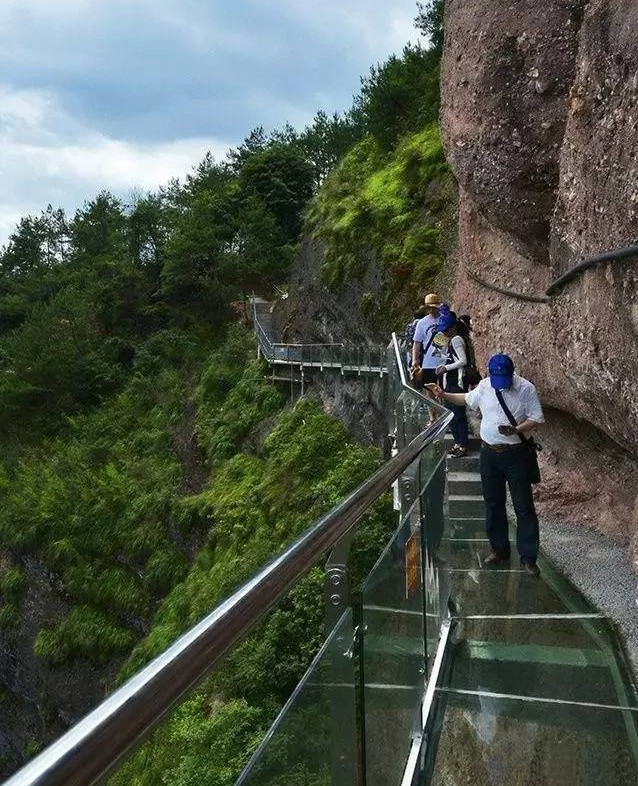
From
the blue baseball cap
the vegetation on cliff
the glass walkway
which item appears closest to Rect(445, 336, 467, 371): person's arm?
the glass walkway

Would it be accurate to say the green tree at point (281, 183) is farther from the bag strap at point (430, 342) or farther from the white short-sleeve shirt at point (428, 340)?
the bag strap at point (430, 342)

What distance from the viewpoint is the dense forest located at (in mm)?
15484

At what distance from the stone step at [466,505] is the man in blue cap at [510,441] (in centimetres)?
110

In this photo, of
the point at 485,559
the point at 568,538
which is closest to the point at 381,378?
the point at 568,538

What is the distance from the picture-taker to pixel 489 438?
5.74 meters

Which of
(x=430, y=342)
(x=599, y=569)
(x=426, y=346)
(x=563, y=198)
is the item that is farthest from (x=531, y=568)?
(x=426, y=346)

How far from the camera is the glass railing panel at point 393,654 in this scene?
7.73 feet

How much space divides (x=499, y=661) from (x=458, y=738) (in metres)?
1.00

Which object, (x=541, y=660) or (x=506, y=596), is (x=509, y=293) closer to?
(x=506, y=596)

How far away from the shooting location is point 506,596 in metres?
5.37

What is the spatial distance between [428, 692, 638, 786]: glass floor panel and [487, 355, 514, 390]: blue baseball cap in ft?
7.91

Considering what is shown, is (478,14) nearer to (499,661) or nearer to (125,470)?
(499,661)

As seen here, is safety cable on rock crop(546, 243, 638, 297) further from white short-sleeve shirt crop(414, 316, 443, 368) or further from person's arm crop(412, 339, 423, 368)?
Result: person's arm crop(412, 339, 423, 368)

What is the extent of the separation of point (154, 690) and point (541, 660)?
13.3 ft
